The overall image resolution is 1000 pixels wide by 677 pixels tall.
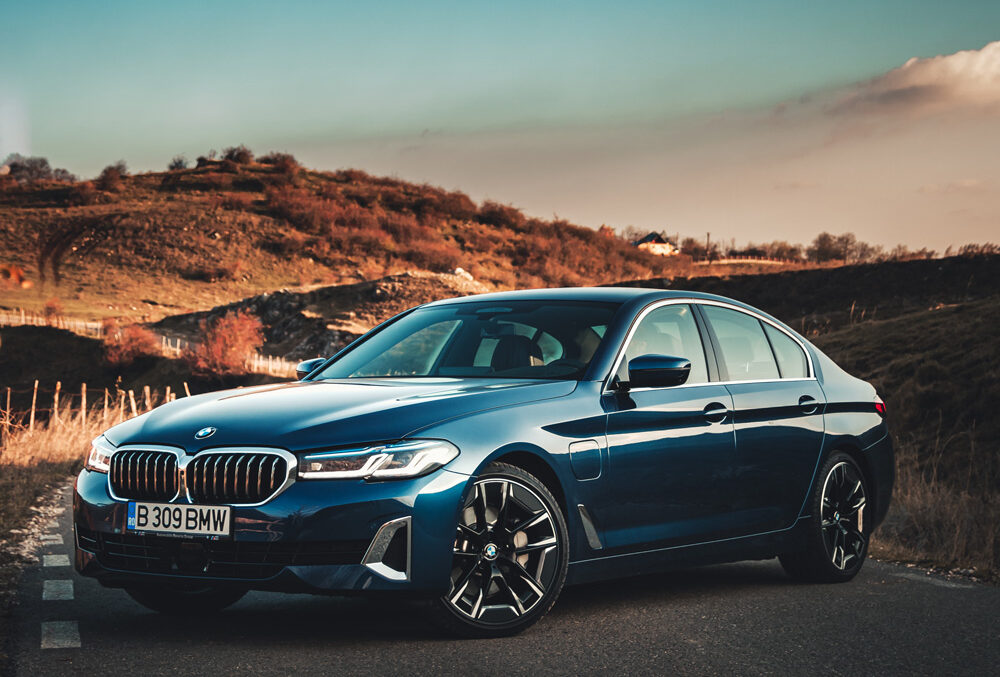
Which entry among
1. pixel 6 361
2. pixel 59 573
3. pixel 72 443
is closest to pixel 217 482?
pixel 59 573

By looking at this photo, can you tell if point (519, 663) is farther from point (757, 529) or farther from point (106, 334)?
point (106, 334)

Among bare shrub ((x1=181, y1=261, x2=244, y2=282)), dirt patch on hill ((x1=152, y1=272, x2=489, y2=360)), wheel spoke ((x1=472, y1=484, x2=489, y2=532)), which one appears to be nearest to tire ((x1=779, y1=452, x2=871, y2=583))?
wheel spoke ((x1=472, y1=484, x2=489, y2=532))

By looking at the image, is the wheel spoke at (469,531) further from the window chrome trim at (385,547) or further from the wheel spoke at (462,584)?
the window chrome trim at (385,547)

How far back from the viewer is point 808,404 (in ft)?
23.6

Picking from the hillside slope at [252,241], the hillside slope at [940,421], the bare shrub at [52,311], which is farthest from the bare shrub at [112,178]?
the hillside slope at [940,421]

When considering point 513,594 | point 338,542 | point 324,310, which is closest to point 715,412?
point 513,594

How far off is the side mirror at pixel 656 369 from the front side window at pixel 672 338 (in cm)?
42

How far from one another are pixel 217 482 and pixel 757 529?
324 cm

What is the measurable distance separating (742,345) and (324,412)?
2.92 meters

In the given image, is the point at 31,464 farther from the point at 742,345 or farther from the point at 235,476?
the point at 235,476

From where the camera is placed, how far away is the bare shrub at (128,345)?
51750mm

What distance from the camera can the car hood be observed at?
16.1 ft

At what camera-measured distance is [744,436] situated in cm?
658

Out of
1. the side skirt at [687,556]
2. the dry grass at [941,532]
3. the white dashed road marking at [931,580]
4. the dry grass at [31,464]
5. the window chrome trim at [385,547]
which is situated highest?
the window chrome trim at [385,547]
